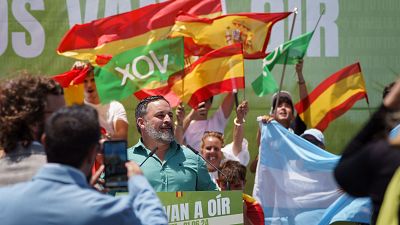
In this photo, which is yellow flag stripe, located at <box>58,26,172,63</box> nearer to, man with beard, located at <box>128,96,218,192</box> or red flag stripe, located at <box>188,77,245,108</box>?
red flag stripe, located at <box>188,77,245,108</box>

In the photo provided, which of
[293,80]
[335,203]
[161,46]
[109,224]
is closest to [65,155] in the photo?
[109,224]

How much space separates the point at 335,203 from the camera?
26.3ft

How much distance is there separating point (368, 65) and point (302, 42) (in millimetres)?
935

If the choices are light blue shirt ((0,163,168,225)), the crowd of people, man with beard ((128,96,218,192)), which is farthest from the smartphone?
man with beard ((128,96,218,192))

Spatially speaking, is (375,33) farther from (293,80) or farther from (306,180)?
(306,180)

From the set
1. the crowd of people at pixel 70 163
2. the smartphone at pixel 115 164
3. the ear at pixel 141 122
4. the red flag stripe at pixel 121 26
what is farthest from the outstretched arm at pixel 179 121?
the smartphone at pixel 115 164

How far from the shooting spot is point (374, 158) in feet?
11.9

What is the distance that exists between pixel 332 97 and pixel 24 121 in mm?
6162

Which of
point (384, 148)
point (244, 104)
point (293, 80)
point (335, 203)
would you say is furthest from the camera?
point (293, 80)

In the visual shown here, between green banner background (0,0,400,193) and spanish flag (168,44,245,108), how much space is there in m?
0.48

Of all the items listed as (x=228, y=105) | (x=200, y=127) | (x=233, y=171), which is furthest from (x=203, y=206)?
(x=228, y=105)

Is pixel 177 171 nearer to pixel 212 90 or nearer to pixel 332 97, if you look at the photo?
pixel 212 90

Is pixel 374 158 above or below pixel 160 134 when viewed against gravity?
above

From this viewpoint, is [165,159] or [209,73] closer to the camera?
[165,159]
